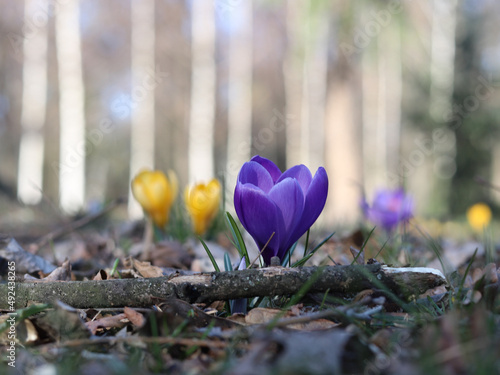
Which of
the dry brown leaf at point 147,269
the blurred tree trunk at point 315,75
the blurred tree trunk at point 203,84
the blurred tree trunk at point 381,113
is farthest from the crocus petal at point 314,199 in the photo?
the blurred tree trunk at point 381,113

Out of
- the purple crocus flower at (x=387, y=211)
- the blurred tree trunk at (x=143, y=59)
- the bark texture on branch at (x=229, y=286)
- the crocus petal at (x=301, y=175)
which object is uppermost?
the blurred tree trunk at (x=143, y=59)

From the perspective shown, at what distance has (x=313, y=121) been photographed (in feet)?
54.9

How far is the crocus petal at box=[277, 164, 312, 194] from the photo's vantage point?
1.23 meters

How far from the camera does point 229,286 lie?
1.05 m

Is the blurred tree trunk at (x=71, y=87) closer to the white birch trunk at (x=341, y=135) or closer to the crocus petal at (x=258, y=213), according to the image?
the white birch trunk at (x=341, y=135)

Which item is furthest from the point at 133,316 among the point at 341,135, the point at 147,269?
the point at 341,135

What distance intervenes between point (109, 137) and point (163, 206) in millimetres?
28274

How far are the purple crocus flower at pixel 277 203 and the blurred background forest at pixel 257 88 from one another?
4.15 feet

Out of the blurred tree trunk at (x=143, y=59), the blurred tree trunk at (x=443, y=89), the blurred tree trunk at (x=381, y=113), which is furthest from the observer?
the blurred tree trunk at (x=381, y=113)

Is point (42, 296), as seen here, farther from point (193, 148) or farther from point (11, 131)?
point (11, 131)

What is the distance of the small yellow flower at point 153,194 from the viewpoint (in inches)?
103

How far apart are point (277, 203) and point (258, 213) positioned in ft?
0.17

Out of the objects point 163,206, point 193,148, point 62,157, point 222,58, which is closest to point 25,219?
point 163,206

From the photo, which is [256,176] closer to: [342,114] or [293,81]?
[342,114]
